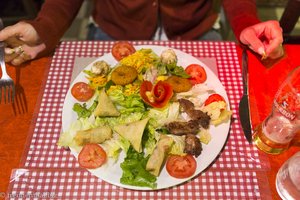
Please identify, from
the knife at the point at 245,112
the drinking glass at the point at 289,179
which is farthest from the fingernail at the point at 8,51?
the drinking glass at the point at 289,179

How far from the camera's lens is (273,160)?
3.87 feet

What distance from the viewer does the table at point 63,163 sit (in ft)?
3.62

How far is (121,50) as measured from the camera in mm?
1436

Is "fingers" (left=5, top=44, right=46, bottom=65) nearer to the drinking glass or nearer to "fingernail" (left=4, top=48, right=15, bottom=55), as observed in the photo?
"fingernail" (left=4, top=48, right=15, bottom=55)

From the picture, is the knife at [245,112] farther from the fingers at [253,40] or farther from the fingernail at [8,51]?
the fingernail at [8,51]

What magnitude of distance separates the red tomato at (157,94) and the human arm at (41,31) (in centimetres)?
53

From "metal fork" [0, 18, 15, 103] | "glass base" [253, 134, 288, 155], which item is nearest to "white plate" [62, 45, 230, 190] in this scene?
"glass base" [253, 134, 288, 155]

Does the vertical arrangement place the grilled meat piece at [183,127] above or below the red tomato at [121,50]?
below

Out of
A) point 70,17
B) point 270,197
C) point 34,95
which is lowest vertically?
point 270,197

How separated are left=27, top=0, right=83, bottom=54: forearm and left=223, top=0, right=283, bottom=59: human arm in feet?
2.70

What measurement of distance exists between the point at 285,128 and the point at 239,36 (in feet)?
1.75

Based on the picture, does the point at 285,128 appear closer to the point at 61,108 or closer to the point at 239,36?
the point at 239,36

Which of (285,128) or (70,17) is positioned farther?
(70,17)

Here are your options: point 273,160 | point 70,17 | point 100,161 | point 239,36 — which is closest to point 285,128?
point 273,160
